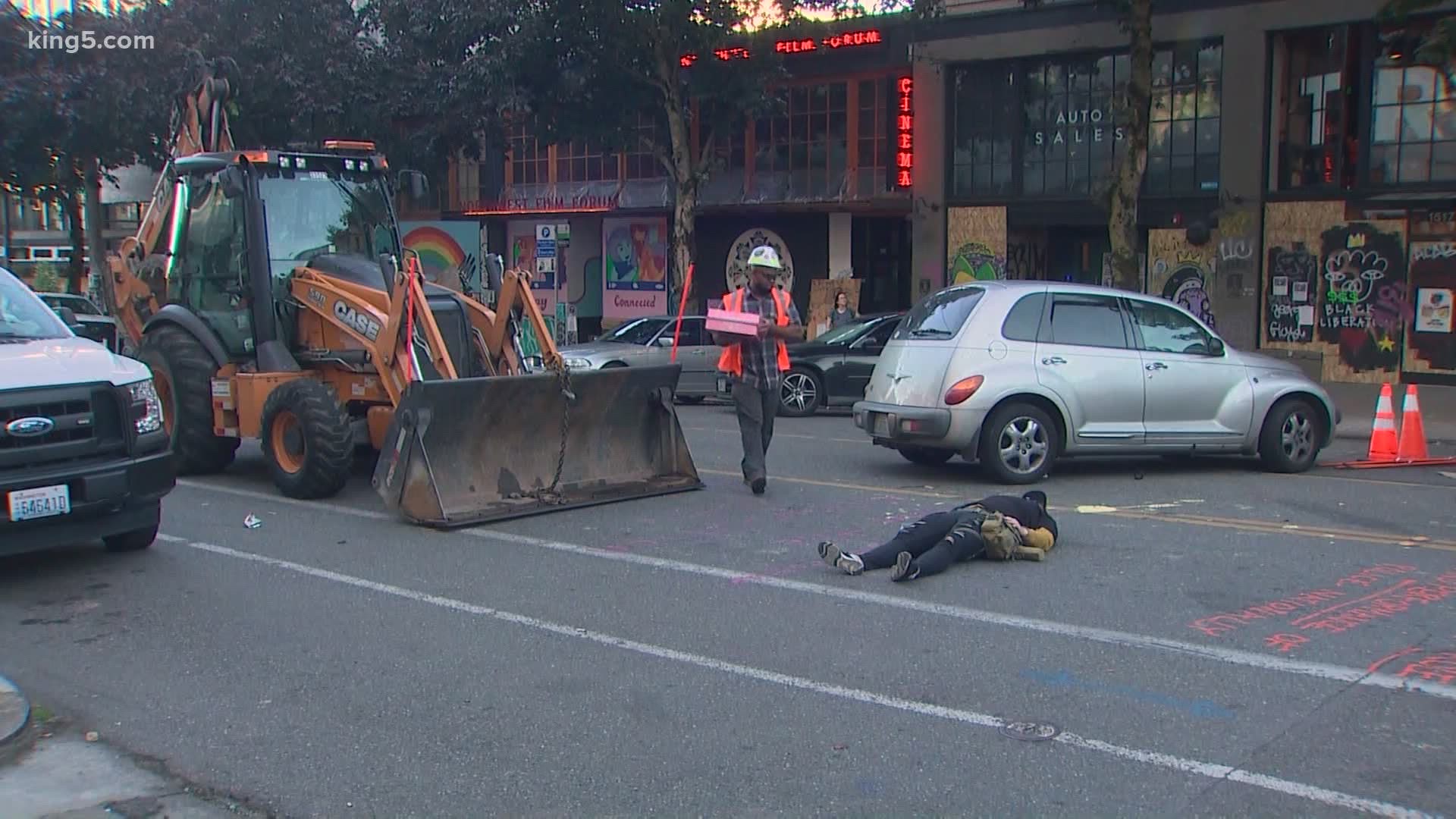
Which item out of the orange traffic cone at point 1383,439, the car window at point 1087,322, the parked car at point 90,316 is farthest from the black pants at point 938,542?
the parked car at point 90,316

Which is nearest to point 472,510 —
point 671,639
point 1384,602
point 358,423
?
point 358,423

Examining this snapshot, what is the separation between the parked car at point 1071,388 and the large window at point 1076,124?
9980 millimetres

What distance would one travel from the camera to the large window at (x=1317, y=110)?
21.1 m

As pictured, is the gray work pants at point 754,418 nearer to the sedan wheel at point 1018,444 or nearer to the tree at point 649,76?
the sedan wheel at point 1018,444

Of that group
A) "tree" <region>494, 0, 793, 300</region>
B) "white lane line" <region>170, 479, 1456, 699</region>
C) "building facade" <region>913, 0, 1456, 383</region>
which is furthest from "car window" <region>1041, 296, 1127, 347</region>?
"tree" <region>494, 0, 793, 300</region>

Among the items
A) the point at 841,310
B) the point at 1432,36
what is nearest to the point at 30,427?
the point at 1432,36

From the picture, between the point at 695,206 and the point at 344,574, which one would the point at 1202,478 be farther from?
the point at 695,206

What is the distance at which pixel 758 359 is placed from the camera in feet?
35.2

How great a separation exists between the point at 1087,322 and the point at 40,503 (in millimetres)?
8530

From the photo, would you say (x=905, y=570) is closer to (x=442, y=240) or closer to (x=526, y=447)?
(x=526, y=447)

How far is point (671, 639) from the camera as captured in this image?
674 cm

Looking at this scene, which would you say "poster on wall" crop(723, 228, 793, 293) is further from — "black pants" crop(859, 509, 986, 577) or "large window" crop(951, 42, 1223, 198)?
"black pants" crop(859, 509, 986, 577)

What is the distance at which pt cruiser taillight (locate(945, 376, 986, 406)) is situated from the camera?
1119 centimetres

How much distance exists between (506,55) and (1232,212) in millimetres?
13177
